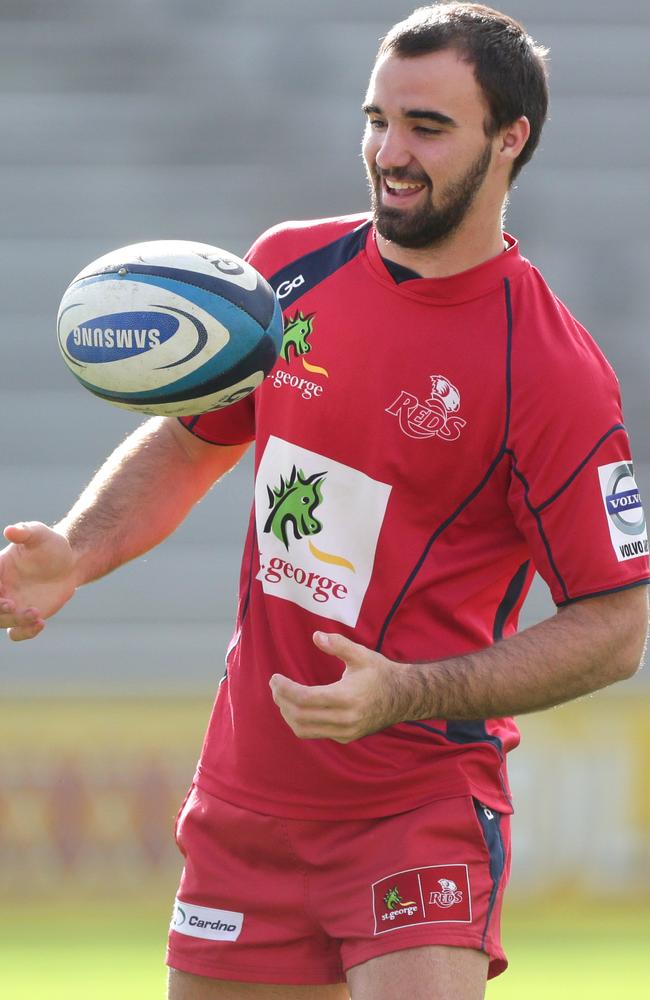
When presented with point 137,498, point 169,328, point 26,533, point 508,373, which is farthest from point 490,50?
point 26,533

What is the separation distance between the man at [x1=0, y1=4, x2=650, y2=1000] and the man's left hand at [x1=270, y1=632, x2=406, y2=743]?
0.64ft

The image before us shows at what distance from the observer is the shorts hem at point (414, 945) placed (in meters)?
2.86

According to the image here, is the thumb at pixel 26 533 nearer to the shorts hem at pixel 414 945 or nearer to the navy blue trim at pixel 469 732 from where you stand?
the navy blue trim at pixel 469 732

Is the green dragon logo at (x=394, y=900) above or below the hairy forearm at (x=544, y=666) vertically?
below

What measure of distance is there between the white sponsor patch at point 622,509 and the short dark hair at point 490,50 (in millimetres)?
645

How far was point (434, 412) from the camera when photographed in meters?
3.01

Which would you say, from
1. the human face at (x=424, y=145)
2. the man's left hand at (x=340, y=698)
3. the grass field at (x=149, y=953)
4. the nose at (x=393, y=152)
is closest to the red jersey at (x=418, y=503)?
the human face at (x=424, y=145)

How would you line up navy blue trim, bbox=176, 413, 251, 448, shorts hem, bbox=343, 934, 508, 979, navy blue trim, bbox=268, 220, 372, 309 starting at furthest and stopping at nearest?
1. navy blue trim, bbox=176, 413, 251, 448
2. navy blue trim, bbox=268, 220, 372, 309
3. shorts hem, bbox=343, 934, 508, 979

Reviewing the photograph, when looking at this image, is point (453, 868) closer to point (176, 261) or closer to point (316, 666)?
point (316, 666)

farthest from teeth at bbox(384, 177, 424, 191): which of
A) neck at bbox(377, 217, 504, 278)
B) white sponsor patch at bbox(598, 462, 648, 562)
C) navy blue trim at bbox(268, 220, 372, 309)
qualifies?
white sponsor patch at bbox(598, 462, 648, 562)

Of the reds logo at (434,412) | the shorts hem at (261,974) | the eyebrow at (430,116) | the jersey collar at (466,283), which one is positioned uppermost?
the eyebrow at (430,116)

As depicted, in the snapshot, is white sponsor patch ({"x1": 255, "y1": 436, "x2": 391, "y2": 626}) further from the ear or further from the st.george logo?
the ear

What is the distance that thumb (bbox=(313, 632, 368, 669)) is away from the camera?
2.56m

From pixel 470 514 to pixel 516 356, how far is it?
0.31 metres
